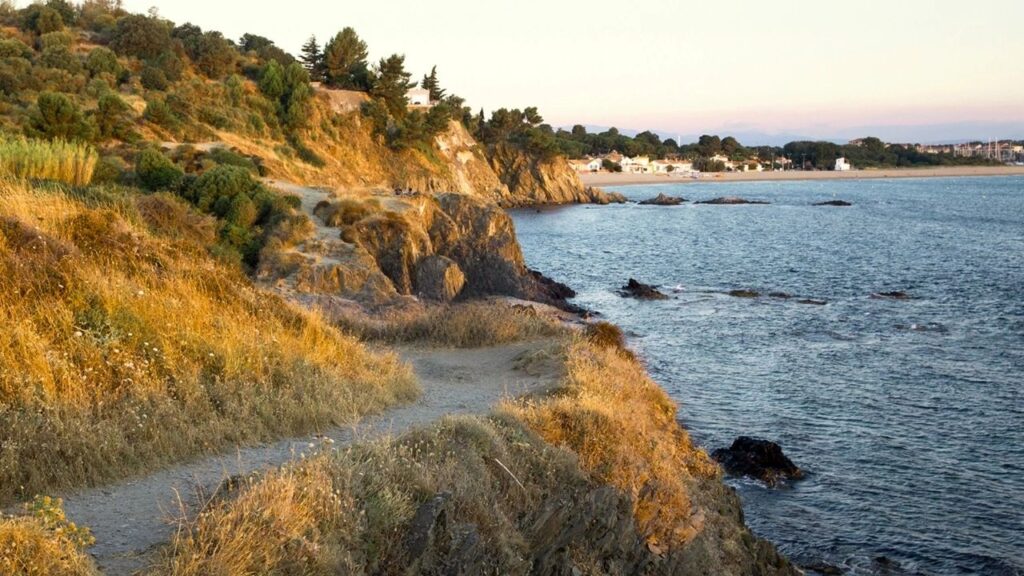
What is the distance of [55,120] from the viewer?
3112 centimetres

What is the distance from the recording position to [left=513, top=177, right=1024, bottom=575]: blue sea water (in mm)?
14414

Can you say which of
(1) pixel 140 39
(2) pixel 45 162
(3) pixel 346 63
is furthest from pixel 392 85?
(2) pixel 45 162

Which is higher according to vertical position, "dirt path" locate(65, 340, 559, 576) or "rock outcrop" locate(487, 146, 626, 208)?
"rock outcrop" locate(487, 146, 626, 208)

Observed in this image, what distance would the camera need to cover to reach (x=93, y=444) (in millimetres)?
7746

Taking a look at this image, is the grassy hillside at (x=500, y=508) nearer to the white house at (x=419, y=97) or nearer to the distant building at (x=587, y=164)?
the white house at (x=419, y=97)

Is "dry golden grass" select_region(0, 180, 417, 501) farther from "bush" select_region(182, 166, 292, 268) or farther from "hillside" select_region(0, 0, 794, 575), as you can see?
"bush" select_region(182, 166, 292, 268)

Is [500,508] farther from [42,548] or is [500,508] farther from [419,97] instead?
[419,97]

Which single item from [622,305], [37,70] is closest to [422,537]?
[622,305]

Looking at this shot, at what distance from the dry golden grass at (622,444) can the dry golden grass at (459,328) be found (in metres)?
3.27

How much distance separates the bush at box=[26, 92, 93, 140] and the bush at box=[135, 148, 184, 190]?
5.77m

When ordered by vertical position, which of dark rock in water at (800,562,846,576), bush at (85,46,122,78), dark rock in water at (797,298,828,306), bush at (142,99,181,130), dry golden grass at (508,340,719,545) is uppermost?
bush at (85,46,122,78)

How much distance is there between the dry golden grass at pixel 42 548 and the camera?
521 cm

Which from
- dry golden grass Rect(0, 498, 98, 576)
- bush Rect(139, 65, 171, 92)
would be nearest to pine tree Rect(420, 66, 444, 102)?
bush Rect(139, 65, 171, 92)

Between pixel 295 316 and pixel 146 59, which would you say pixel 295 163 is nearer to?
pixel 146 59
